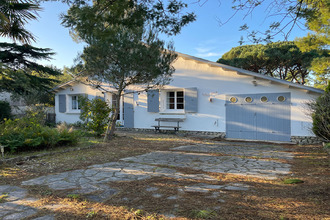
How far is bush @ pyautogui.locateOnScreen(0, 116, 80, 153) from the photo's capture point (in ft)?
18.8

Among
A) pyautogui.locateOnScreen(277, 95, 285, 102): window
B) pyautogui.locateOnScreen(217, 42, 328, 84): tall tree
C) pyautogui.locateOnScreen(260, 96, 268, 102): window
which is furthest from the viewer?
pyautogui.locateOnScreen(217, 42, 328, 84): tall tree

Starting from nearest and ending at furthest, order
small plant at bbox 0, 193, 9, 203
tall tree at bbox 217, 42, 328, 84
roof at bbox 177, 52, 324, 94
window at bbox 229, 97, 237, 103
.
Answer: small plant at bbox 0, 193, 9, 203, roof at bbox 177, 52, 324, 94, window at bbox 229, 97, 237, 103, tall tree at bbox 217, 42, 328, 84

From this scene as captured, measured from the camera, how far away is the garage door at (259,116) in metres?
9.09

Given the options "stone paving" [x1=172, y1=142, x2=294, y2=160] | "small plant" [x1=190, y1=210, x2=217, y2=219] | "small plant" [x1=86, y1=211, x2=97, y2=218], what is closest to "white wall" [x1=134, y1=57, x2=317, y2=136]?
"stone paving" [x1=172, y1=142, x2=294, y2=160]

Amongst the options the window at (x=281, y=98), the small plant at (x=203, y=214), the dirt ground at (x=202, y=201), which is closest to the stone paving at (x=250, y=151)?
the dirt ground at (x=202, y=201)

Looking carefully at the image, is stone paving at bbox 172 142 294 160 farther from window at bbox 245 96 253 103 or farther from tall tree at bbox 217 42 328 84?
tall tree at bbox 217 42 328 84

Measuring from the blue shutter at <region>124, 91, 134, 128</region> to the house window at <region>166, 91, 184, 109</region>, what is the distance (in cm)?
218

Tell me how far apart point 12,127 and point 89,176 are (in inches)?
153

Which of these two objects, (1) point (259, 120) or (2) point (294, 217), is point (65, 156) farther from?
(1) point (259, 120)

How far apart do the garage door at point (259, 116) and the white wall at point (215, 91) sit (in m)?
0.21

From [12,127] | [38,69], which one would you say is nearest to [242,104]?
[12,127]

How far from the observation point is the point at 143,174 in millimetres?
4070

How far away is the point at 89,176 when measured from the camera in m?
3.94

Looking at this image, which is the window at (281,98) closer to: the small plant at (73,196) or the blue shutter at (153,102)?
the blue shutter at (153,102)
